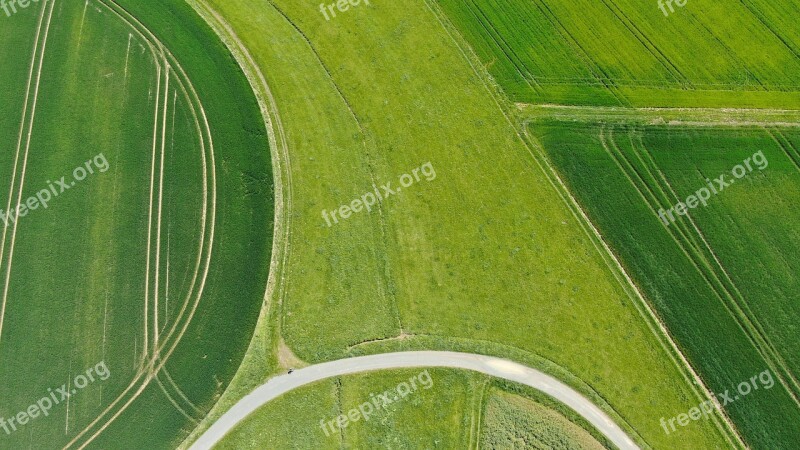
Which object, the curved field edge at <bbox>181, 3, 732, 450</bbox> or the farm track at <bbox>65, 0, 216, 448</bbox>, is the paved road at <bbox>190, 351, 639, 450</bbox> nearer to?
the curved field edge at <bbox>181, 3, 732, 450</bbox>

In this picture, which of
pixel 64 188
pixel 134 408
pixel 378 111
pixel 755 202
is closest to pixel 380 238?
pixel 378 111

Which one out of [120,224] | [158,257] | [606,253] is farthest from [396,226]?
[120,224]

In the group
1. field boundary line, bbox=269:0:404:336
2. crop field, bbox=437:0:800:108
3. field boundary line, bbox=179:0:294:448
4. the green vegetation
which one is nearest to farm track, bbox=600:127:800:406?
crop field, bbox=437:0:800:108

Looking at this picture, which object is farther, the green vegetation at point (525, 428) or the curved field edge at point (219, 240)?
the green vegetation at point (525, 428)

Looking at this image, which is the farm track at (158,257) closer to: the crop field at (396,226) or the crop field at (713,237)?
the crop field at (396,226)

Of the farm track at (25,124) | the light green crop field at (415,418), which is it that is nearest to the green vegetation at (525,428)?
the light green crop field at (415,418)

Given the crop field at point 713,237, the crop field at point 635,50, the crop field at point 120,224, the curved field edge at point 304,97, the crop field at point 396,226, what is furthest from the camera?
the crop field at point 635,50
